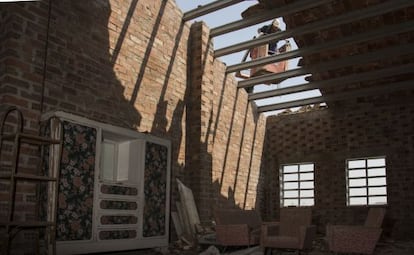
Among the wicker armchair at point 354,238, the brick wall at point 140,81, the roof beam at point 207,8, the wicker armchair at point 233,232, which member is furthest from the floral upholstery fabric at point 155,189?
Result: the roof beam at point 207,8

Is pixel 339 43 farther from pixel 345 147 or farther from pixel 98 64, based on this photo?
pixel 98 64

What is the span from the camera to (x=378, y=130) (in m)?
11.0

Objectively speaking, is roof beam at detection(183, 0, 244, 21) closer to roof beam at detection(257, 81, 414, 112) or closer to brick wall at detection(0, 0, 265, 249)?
brick wall at detection(0, 0, 265, 249)

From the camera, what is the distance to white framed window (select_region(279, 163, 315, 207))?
11.9 meters

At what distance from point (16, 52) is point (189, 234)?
4427 millimetres

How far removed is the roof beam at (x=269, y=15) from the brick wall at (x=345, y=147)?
4.23 meters

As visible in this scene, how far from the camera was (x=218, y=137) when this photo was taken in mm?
10070

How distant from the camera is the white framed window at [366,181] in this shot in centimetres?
1083

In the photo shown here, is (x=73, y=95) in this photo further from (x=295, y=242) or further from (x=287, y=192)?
(x=287, y=192)

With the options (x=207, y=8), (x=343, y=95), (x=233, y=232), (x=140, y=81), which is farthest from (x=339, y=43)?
(x=233, y=232)

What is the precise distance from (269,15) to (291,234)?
4172mm

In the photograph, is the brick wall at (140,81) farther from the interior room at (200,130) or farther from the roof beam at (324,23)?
the roof beam at (324,23)

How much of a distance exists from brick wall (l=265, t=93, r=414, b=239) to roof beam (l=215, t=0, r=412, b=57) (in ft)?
12.1

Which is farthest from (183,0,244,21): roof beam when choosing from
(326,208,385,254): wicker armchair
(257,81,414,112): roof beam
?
(326,208,385,254): wicker armchair
